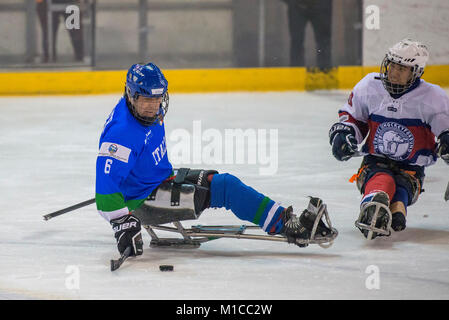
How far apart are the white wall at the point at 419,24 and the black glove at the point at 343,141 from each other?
594 centimetres

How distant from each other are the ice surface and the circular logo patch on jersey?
0.35 m

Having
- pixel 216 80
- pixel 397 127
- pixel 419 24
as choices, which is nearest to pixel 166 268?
pixel 397 127

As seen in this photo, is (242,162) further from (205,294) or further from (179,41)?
(179,41)

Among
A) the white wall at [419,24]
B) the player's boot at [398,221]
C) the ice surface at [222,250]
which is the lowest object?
the ice surface at [222,250]

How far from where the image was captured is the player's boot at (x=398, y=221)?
364 cm

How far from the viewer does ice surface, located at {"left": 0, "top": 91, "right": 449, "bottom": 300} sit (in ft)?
9.68

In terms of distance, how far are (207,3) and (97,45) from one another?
1346 mm

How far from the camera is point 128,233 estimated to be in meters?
3.20

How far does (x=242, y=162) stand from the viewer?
5.77 metres

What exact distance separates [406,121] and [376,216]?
548 millimetres

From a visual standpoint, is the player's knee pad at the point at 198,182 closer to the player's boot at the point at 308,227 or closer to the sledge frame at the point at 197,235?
the sledge frame at the point at 197,235

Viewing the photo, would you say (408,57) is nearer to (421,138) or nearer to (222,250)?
(421,138)

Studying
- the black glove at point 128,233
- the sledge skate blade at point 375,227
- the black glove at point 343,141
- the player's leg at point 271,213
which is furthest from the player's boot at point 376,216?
the black glove at point 128,233

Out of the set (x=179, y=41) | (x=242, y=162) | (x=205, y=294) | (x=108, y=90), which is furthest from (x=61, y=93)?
(x=205, y=294)
